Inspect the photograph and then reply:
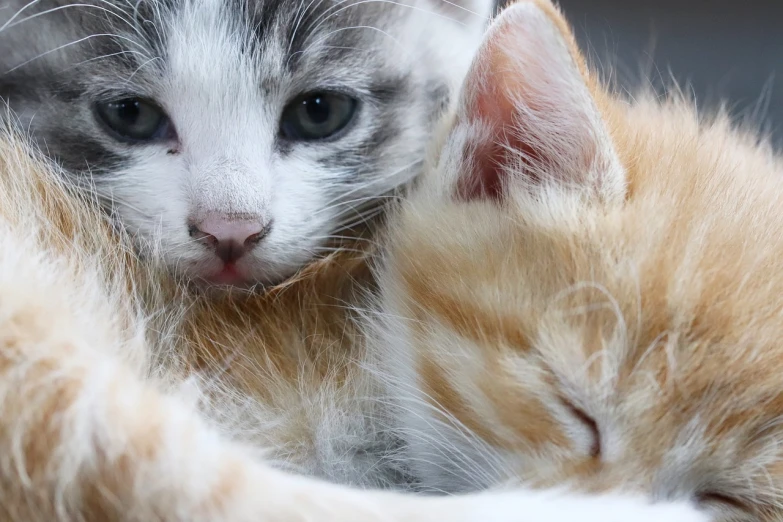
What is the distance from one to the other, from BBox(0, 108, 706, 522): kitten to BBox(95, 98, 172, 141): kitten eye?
28 cm

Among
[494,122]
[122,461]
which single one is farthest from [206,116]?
[122,461]

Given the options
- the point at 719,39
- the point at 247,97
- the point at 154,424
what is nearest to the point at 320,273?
the point at 247,97

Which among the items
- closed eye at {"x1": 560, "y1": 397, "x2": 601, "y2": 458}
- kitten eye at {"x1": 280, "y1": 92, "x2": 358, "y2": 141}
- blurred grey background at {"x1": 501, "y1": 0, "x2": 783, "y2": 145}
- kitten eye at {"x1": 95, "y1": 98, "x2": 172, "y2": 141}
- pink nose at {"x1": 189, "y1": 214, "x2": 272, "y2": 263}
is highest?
blurred grey background at {"x1": 501, "y1": 0, "x2": 783, "y2": 145}

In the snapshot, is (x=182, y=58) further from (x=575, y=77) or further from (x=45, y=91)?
(x=575, y=77)

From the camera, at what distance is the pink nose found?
891 mm

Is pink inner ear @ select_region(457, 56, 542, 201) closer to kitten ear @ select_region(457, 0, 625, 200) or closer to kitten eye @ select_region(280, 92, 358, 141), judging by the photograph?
kitten ear @ select_region(457, 0, 625, 200)

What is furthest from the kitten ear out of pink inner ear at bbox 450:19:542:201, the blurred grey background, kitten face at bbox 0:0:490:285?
the blurred grey background

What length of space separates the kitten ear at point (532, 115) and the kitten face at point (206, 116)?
0.70 feet

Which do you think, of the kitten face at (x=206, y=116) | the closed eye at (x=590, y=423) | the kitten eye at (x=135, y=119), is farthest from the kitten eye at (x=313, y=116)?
the closed eye at (x=590, y=423)

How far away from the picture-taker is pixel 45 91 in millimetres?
982

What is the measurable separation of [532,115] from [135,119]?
1.64 feet

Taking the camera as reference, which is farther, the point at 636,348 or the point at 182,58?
the point at 182,58

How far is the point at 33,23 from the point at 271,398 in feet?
1.90

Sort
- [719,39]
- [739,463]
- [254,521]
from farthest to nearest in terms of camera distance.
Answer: [719,39], [739,463], [254,521]
